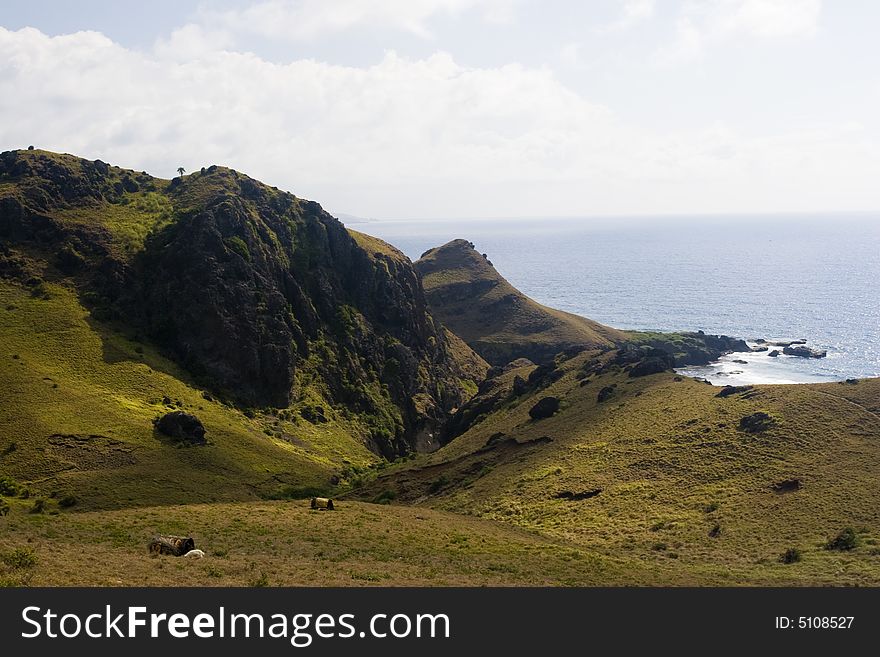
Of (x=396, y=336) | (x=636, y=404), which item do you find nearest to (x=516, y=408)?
(x=636, y=404)

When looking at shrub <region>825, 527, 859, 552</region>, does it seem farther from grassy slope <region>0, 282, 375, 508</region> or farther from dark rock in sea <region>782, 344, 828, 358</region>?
dark rock in sea <region>782, 344, 828, 358</region>

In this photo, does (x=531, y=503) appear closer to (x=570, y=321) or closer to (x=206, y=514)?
(x=206, y=514)

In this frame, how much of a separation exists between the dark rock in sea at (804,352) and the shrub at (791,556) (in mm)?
146257

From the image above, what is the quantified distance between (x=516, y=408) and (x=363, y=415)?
29.9m

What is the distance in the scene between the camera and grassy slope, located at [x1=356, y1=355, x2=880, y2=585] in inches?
1645

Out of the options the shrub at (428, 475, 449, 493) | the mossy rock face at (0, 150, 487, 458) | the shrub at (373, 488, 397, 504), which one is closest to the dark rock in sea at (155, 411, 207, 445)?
the mossy rock face at (0, 150, 487, 458)

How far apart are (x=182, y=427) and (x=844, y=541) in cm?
6617

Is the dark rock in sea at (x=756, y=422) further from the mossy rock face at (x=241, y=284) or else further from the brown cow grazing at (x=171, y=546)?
the mossy rock face at (x=241, y=284)

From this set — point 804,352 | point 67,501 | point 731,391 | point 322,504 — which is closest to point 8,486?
point 67,501

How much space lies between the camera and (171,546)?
35.8 m

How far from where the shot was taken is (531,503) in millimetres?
58031

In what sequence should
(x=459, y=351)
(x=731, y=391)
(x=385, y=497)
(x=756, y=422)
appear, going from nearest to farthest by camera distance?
(x=756, y=422)
(x=385, y=497)
(x=731, y=391)
(x=459, y=351)

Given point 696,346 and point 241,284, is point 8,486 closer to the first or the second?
point 241,284
